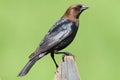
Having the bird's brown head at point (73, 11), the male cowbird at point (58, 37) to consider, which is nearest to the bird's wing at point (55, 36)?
the male cowbird at point (58, 37)

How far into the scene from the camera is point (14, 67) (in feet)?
32.5

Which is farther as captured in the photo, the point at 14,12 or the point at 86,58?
the point at 14,12

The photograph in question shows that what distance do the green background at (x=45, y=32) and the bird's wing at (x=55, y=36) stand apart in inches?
63.0

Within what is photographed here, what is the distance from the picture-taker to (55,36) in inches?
288

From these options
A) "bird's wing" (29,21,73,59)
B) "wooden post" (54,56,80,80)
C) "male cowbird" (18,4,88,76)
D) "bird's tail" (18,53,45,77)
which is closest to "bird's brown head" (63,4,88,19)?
"male cowbird" (18,4,88,76)

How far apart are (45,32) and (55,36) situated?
3.34m

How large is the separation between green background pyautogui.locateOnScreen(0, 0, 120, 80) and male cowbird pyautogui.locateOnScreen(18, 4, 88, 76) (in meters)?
1.48

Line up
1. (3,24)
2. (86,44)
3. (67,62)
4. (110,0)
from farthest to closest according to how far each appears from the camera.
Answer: (110,0), (3,24), (86,44), (67,62)

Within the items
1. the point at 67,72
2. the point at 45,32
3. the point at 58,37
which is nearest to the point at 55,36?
the point at 58,37

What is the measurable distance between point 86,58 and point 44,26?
1.17 meters

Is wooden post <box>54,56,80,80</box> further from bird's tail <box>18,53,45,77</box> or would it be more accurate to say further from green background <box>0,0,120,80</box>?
green background <box>0,0,120,80</box>

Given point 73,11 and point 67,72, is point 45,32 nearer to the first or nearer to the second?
point 73,11

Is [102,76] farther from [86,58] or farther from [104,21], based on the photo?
[104,21]

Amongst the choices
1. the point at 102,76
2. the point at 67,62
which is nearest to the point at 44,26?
the point at 102,76
